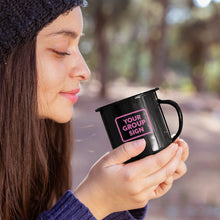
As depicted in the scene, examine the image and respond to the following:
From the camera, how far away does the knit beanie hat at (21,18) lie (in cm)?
115

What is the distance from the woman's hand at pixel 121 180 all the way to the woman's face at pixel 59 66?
0.32m

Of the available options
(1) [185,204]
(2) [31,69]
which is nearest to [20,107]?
(2) [31,69]

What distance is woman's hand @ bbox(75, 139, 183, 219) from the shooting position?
113 cm

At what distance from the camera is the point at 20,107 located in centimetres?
122

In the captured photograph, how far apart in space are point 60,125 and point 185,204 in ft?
10.2

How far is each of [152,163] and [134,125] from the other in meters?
0.15

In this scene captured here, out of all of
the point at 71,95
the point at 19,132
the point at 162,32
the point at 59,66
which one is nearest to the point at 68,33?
the point at 59,66

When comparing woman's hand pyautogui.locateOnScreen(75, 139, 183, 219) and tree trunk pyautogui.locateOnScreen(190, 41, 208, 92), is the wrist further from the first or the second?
tree trunk pyautogui.locateOnScreen(190, 41, 208, 92)

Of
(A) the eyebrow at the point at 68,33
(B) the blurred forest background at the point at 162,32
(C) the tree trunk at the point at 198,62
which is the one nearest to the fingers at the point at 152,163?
(A) the eyebrow at the point at 68,33

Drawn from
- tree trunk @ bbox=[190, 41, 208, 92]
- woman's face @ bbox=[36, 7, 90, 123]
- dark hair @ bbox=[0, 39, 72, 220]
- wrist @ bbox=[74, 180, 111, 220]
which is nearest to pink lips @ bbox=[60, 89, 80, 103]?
woman's face @ bbox=[36, 7, 90, 123]

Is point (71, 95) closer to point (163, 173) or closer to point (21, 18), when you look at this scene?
point (21, 18)

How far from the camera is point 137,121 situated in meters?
1.16

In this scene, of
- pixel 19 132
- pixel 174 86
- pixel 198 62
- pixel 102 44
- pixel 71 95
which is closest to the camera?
pixel 19 132

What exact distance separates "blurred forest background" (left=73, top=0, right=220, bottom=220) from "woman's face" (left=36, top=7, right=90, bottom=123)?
46 centimetres
